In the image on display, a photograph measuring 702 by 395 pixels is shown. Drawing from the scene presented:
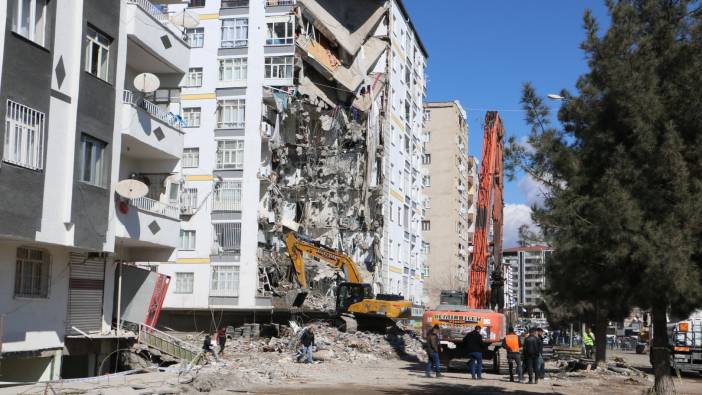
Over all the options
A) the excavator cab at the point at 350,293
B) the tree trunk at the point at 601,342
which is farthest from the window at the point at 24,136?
the excavator cab at the point at 350,293

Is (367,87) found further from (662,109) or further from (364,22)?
(662,109)

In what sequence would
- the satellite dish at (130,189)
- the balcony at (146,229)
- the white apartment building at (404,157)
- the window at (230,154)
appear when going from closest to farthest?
1. the satellite dish at (130,189)
2. the balcony at (146,229)
3. the window at (230,154)
4. the white apartment building at (404,157)

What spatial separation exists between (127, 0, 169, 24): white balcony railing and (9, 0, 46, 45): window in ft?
15.1

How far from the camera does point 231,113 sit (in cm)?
4797

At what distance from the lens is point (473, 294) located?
121 feet

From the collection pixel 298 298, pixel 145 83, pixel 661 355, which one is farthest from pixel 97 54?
pixel 298 298

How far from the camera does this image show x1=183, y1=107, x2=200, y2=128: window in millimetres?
48688

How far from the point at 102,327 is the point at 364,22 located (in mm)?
37004

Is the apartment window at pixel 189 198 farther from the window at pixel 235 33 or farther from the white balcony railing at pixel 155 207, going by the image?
the white balcony railing at pixel 155 207

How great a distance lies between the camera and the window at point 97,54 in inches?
818

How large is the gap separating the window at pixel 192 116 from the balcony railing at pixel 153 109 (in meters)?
20.9

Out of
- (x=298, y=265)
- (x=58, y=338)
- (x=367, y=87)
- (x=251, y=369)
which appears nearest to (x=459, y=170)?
(x=367, y=87)

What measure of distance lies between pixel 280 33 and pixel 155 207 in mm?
25361

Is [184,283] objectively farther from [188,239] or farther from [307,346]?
[307,346]
